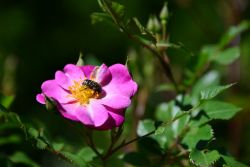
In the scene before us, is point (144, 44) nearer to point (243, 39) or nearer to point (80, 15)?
point (243, 39)

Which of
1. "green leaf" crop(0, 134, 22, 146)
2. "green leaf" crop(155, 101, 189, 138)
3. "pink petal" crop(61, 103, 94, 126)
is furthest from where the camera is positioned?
"green leaf" crop(0, 134, 22, 146)

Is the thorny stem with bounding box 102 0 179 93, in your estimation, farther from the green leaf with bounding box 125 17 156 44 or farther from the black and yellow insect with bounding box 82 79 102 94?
the black and yellow insect with bounding box 82 79 102 94

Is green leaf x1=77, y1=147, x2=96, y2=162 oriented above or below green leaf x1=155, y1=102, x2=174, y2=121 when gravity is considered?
above

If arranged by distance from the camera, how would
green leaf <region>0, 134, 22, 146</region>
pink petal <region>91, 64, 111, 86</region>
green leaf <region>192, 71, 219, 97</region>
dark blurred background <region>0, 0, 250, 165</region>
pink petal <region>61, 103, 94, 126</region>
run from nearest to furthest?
1. pink petal <region>61, 103, 94, 126</region>
2. pink petal <region>91, 64, 111, 86</region>
3. green leaf <region>0, 134, 22, 146</region>
4. green leaf <region>192, 71, 219, 97</region>
5. dark blurred background <region>0, 0, 250, 165</region>

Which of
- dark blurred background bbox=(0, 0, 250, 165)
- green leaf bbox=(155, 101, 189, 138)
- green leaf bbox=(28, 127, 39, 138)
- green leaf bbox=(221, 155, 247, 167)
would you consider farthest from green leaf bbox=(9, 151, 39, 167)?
dark blurred background bbox=(0, 0, 250, 165)

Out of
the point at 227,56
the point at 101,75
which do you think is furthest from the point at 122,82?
the point at 227,56

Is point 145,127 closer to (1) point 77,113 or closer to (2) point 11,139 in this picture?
(1) point 77,113

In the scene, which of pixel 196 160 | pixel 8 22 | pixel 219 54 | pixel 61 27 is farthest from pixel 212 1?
pixel 196 160

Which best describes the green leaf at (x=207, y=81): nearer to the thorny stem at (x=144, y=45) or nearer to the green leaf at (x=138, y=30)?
the thorny stem at (x=144, y=45)
